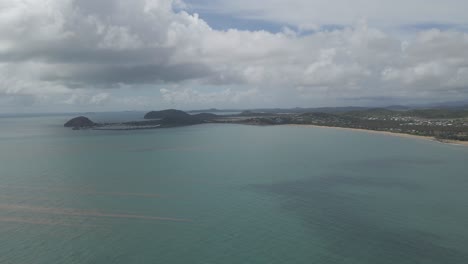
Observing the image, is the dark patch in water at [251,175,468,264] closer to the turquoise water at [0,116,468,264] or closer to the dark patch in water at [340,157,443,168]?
the turquoise water at [0,116,468,264]

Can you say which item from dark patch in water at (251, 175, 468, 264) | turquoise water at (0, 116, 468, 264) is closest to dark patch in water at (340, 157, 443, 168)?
turquoise water at (0, 116, 468, 264)

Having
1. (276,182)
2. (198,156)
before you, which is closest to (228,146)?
(198,156)

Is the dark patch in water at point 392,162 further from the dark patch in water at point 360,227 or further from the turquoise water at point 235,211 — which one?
the dark patch in water at point 360,227

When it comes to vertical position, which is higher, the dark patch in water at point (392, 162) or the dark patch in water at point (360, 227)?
the dark patch in water at point (392, 162)

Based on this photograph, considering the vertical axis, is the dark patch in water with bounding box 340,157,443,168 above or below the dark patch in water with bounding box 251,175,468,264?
above

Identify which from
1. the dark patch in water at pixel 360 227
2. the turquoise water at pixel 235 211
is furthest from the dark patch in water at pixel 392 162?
the dark patch in water at pixel 360 227

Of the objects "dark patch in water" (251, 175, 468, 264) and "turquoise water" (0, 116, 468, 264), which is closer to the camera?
"dark patch in water" (251, 175, 468, 264)

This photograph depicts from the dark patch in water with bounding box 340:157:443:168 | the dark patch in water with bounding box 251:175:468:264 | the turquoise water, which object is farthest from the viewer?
the dark patch in water with bounding box 340:157:443:168
